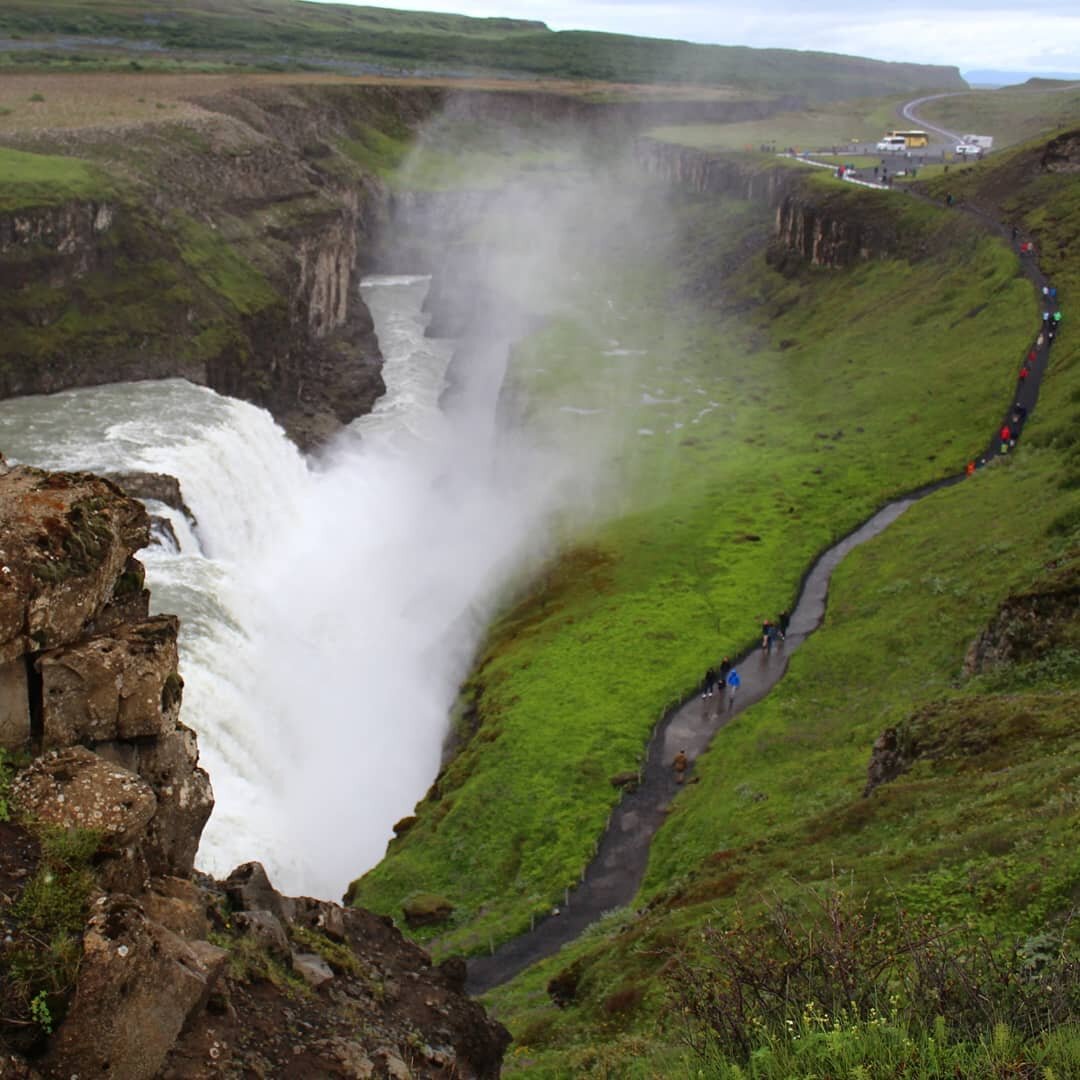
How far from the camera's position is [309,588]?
7850cm

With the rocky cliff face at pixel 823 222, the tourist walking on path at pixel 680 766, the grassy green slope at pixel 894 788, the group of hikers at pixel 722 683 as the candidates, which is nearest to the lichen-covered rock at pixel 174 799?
the grassy green slope at pixel 894 788

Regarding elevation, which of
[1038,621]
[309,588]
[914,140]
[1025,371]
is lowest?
[309,588]

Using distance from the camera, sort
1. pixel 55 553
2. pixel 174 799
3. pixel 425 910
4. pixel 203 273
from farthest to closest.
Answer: pixel 203 273, pixel 425 910, pixel 174 799, pixel 55 553

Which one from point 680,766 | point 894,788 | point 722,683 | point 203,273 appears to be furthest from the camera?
point 203,273

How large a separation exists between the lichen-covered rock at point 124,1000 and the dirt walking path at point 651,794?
69.5ft

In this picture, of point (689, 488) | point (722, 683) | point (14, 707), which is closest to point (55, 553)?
point (14, 707)

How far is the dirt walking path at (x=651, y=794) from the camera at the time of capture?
1670 inches

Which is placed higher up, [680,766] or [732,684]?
[732,684]

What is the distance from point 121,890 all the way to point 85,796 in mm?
1846

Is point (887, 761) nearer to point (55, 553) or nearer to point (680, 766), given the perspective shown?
point (680, 766)

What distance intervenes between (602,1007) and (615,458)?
75.8 metres

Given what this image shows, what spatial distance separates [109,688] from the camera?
2338 cm

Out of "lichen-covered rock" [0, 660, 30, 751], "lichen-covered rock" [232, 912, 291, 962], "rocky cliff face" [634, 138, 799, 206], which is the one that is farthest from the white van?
"lichen-covered rock" [0, 660, 30, 751]

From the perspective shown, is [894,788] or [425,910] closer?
[894,788]
